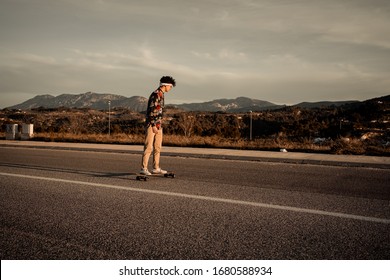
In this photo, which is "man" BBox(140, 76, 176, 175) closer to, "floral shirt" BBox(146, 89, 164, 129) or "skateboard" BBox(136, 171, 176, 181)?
"floral shirt" BBox(146, 89, 164, 129)

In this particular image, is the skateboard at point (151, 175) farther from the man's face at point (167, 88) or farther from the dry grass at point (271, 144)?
the dry grass at point (271, 144)

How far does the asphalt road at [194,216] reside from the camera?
11.6 feet

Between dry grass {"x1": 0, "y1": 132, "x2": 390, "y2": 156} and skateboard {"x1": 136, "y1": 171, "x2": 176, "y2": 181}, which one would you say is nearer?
skateboard {"x1": 136, "y1": 171, "x2": 176, "y2": 181}

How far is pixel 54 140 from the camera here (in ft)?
64.9

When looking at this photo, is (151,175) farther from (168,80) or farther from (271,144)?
(271,144)

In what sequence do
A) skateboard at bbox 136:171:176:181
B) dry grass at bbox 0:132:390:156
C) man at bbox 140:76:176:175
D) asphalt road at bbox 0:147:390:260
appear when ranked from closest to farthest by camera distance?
1. asphalt road at bbox 0:147:390:260
2. skateboard at bbox 136:171:176:181
3. man at bbox 140:76:176:175
4. dry grass at bbox 0:132:390:156

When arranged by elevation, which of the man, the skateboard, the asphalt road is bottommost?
the asphalt road

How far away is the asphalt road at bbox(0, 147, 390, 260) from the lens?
3535 millimetres

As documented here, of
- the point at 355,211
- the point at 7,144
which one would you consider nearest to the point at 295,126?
the point at 7,144

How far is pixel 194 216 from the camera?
470cm

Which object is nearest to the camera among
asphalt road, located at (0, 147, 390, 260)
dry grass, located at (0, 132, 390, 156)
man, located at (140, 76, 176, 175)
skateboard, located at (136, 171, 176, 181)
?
asphalt road, located at (0, 147, 390, 260)

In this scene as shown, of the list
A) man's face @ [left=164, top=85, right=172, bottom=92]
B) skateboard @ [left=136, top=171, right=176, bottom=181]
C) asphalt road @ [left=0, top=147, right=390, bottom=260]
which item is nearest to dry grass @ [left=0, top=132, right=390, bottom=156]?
asphalt road @ [left=0, top=147, right=390, bottom=260]

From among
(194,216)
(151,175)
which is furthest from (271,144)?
(194,216)

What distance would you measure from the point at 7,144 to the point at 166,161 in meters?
10.4
